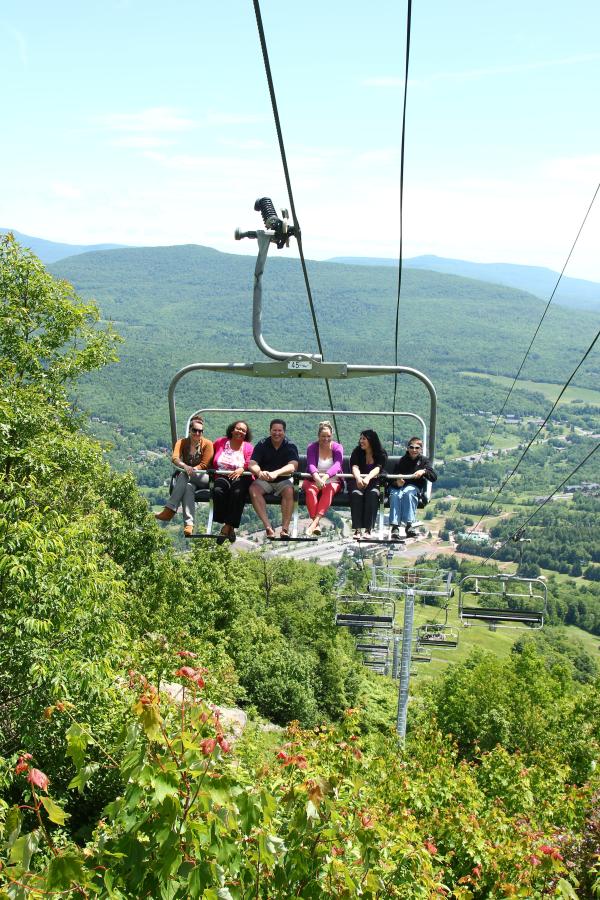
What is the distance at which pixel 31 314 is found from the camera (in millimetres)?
17812

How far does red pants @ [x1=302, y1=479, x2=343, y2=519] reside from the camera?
35.2ft

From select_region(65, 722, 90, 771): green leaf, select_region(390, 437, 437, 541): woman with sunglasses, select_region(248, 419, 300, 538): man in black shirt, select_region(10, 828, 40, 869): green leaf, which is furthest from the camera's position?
select_region(390, 437, 437, 541): woman with sunglasses

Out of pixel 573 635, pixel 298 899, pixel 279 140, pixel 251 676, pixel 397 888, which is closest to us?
pixel 298 899

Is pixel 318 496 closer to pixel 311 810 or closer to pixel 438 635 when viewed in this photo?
pixel 311 810

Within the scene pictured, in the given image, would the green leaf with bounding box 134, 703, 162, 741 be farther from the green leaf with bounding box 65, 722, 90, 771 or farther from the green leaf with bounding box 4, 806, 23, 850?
the green leaf with bounding box 4, 806, 23, 850

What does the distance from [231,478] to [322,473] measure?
1125mm

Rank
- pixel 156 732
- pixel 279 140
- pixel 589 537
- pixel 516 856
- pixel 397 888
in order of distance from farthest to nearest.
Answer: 1. pixel 589 537
2. pixel 516 856
3. pixel 397 888
4. pixel 279 140
5. pixel 156 732

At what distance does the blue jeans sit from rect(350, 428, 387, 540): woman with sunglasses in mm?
478

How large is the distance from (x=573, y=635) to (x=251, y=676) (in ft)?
280

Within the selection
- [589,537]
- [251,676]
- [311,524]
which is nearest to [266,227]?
[311,524]

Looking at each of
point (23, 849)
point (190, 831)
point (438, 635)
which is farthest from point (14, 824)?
point (438, 635)

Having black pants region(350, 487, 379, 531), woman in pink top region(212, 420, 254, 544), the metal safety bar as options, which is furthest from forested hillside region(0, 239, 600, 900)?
the metal safety bar

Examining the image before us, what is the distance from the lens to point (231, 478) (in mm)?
10586

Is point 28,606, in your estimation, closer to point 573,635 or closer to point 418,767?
point 418,767
